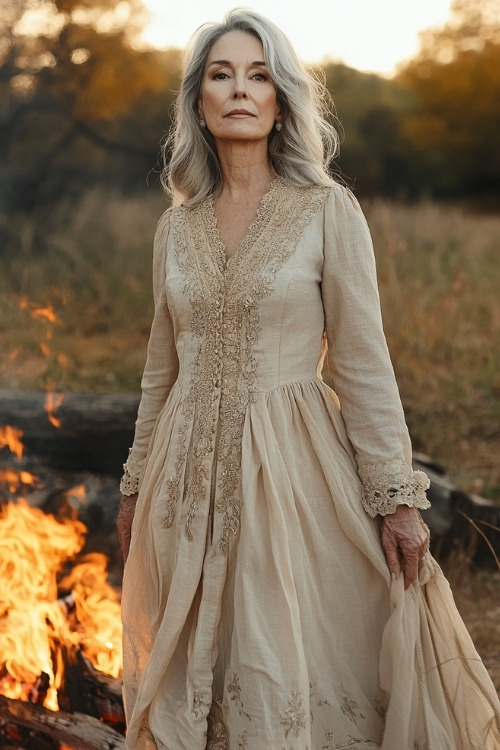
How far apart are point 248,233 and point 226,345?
303 mm

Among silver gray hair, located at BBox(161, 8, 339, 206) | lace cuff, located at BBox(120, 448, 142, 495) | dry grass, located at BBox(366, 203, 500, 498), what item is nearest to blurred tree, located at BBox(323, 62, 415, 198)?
dry grass, located at BBox(366, 203, 500, 498)

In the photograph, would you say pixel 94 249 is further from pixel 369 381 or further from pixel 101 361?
pixel 369 381

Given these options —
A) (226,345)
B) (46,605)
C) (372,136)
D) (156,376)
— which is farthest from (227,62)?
(372,136)

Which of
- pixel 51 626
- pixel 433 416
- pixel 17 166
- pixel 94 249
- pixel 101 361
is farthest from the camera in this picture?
pixel 17 166

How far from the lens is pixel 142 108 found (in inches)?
588

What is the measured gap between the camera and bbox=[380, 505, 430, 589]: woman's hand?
6.75 ft

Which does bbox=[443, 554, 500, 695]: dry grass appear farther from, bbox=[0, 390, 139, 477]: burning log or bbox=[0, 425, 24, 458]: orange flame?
bbox=[0, 425, 24, 458]: orange flame

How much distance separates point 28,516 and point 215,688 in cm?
185

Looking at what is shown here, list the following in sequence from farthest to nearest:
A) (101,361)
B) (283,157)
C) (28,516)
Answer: (101,361)
(28,516)
(283,157)

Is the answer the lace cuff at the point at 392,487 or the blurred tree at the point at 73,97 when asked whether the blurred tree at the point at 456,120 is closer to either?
the blurred tree at the point at 73,97

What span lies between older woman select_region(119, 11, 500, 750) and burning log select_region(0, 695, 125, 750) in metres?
0.27

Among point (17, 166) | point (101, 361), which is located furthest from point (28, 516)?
point (17, 166)

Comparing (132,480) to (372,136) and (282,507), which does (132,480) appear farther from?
(372,136)

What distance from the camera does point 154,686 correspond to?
2.08m
